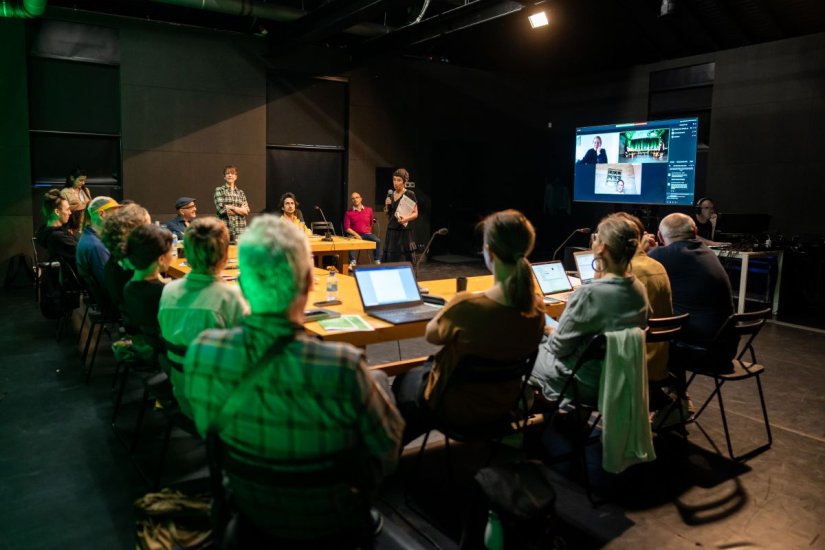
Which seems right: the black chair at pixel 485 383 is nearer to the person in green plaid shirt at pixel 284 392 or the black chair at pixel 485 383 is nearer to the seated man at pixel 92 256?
the person in green plaid shirt at pixel 284 392

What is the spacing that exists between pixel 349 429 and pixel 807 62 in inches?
358

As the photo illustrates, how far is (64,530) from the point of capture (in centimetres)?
248

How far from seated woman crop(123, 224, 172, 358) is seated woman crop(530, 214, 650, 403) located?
1802 millimetres

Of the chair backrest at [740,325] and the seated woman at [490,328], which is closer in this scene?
the seated woman at [490,328]

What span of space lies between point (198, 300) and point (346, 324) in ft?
2.53

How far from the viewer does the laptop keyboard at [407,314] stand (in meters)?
3.00

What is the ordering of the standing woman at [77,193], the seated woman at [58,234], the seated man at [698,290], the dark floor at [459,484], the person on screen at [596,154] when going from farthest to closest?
the person on screen at [596,154], the standing woman at [77,193], the seated woman at [58,234], the seated man at [698,290], the dark floor at [459,484]

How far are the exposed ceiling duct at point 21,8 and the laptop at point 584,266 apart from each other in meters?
6.44

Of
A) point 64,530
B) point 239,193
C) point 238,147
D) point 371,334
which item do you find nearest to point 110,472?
point 64,530

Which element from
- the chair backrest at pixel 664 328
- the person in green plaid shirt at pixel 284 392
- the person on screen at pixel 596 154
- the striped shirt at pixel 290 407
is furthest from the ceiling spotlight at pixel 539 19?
the striped shirt at pixel 290 407

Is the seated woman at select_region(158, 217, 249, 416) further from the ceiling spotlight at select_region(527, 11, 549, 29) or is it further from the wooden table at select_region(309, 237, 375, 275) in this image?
the ceiling spotlight at select_region(527, 11, 549, 29)

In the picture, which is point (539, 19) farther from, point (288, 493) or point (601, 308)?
point (288, 493)

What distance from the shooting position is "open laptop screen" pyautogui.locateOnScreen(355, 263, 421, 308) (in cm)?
324

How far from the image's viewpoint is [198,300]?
2.36 m
